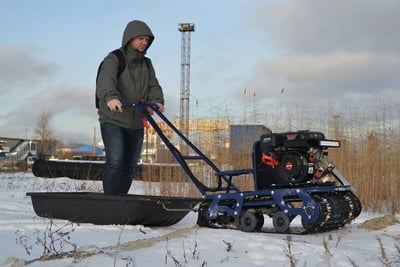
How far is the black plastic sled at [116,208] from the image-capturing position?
4027 millimetres

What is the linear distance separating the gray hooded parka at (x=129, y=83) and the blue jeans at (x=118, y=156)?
0.25ft

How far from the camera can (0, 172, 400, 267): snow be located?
250 centimetres

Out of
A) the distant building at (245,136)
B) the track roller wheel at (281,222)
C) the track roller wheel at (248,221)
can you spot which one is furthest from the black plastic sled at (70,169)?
the track roller wheel at (281,222)

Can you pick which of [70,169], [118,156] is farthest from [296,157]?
[70,169]

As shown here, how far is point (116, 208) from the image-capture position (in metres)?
4.07

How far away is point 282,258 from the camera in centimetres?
275

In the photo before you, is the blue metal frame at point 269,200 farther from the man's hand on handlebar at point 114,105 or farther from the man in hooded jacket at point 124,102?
the man's hand on handlebar at point 114,105

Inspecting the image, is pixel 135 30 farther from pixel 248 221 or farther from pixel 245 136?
pixel 245 136

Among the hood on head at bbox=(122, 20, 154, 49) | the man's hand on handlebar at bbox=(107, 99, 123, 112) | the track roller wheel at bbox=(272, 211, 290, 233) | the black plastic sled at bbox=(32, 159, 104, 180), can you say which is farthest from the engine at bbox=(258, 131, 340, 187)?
the black plastic sled at bbox=(32, 159, 104, 180)

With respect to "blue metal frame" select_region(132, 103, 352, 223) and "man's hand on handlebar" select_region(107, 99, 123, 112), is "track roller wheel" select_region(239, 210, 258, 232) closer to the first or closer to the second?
"blue metal frame" select_region(132, 103, 352, 223)

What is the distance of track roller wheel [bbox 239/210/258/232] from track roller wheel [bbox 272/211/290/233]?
162 millimetres

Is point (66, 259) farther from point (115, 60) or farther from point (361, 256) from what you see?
point (115, 60)

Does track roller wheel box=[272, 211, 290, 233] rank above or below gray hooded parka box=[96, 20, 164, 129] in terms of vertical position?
below

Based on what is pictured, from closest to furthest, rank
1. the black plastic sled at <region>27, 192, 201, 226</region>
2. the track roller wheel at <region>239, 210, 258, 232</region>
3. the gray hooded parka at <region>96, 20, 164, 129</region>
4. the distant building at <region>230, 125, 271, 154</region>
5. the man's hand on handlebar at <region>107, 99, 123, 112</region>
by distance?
the track roller wheel at <region>239, 210, 258, 232</region> < the black plastic sled at <region>27, 192, 201, 226</region> < the man's hand on handlebar at <region>107, 99, 123, 112</region> < the gray hooded parka at <region>96, 20, 164, 129</region> < the distant building at <region>230, 125, 271, 154</region>
